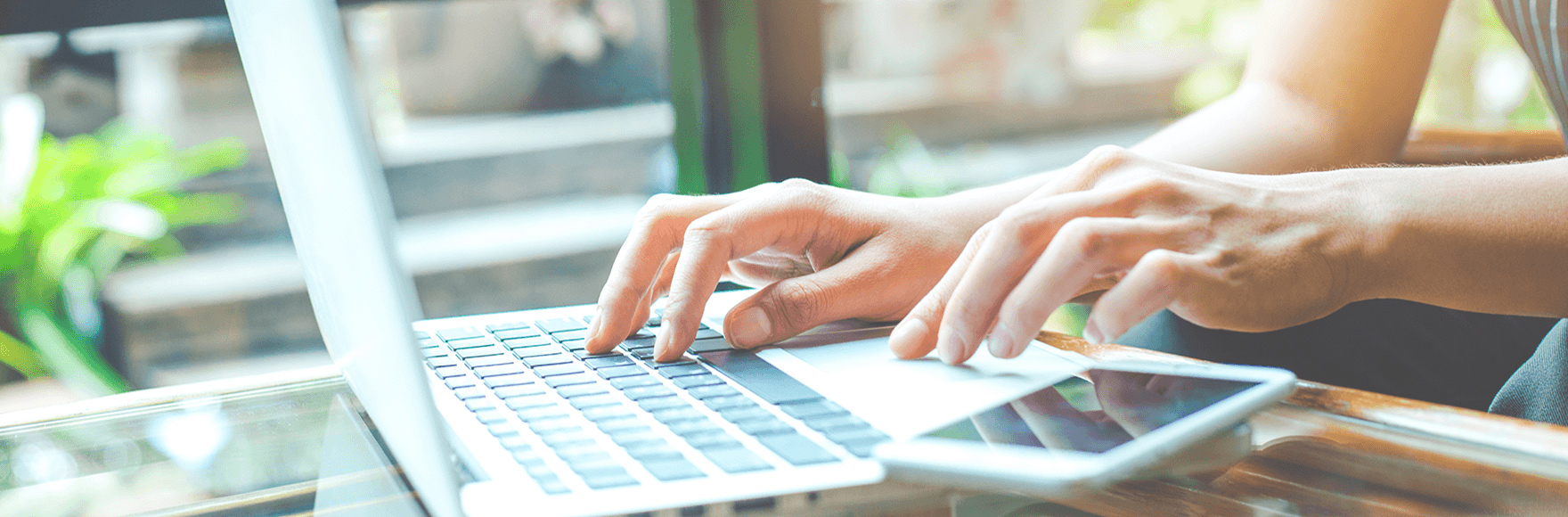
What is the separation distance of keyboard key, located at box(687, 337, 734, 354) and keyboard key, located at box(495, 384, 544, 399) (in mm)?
96

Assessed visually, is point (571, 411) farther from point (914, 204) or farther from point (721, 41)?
point (721, 41)

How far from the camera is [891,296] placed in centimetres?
60

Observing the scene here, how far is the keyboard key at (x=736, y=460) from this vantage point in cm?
35

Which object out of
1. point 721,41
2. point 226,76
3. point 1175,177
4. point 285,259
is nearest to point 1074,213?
point 1175,177

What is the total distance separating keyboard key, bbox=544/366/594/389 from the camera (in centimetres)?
48

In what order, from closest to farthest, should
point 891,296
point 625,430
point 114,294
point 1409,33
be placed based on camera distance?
point 625,430 < point 891,296 < point 1409,33 < point 114,294

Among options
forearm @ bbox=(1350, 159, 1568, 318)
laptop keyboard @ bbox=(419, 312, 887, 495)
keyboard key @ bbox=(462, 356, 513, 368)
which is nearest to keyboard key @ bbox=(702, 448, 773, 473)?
laptop keyboard @ bbox=(419, 312, 887, 495)

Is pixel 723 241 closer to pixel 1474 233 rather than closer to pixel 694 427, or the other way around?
pixel 694 427

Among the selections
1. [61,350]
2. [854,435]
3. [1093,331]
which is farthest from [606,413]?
[61,350]

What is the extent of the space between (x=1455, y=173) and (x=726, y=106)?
1091 mm

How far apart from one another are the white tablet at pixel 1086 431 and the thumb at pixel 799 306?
18 centimetres

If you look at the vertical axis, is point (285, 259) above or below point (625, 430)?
below

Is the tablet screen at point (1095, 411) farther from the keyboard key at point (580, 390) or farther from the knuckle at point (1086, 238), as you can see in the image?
the keyboard key at point (580, 390)

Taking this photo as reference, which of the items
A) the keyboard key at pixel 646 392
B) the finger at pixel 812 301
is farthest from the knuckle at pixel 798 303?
the keyboard key at pixel 646 392
